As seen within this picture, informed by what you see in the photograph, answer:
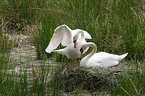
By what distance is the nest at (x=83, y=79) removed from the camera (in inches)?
223

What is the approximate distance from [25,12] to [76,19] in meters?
2.61

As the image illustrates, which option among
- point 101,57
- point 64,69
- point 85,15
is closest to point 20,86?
point 64,69

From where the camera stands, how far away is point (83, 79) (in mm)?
5758

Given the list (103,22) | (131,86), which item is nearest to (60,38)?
(103,22)

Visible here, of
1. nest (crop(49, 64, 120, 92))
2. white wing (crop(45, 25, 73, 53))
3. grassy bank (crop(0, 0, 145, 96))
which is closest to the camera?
grassy bank (crop(0, 0, 145, 96))

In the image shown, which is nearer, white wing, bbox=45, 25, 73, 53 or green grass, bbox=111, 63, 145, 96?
green grass, bbox=111, 63, 145, 96

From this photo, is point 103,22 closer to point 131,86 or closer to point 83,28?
point 83,28

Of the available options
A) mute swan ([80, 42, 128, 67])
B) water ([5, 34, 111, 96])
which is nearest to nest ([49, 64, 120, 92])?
mute swan ([80, 42, 128, 67])

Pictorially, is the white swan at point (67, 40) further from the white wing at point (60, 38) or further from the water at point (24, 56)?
the water at point (24, 56)

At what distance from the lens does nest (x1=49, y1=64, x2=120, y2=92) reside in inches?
223

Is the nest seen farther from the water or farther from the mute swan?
the water

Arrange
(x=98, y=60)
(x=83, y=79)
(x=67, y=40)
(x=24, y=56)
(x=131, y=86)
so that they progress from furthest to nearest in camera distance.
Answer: (x=24, y=56)
(x=67, y=40)
(x=98, y=60)
(x=83, y=79)
(x=131, y=86)

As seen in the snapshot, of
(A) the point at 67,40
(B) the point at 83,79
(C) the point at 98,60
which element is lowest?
(B) the point at 83,79

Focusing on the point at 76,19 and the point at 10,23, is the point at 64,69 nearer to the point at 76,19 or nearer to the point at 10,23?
the point at 76,19
